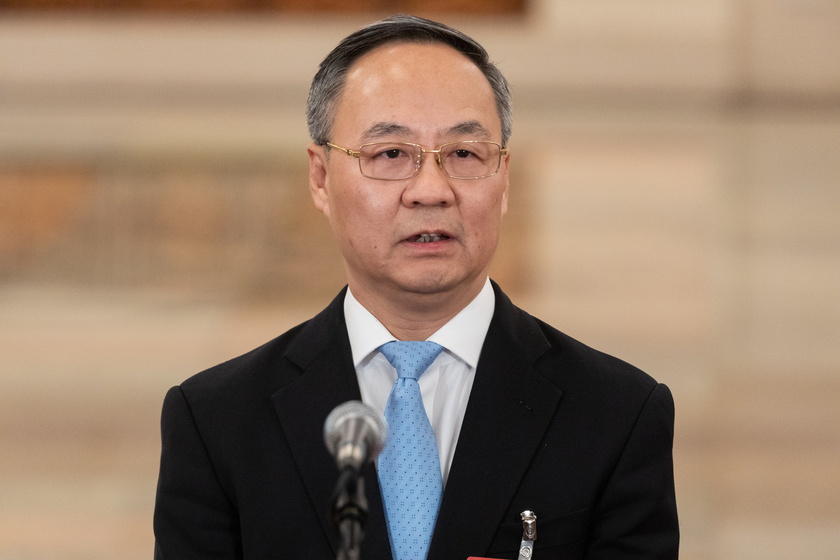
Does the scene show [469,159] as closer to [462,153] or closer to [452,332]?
[462,153]

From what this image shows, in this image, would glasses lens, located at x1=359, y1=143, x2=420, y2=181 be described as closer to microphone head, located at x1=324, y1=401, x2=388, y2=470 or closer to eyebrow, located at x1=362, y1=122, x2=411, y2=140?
eyebrow, located at x1=362, y1=122, x2=411, y2=140

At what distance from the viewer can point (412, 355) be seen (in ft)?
5.87

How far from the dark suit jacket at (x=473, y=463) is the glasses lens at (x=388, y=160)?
28cm

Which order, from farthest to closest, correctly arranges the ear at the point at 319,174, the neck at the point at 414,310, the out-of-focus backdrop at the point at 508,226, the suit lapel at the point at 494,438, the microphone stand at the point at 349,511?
the out-of-focus backdrop at the point at 508,226 < the ear at the point at 319,174 < the neck at the point at 414,310 < the suit lapel at the point at 494,438 < the microphone stand at the point at 349,511

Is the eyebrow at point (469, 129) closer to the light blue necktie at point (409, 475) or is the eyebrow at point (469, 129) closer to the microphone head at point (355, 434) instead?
the light blue necktie at point (409, 475)

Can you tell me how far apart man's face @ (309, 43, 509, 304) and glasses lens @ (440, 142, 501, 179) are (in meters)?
0.01

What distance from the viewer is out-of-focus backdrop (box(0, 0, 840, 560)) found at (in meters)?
3.60

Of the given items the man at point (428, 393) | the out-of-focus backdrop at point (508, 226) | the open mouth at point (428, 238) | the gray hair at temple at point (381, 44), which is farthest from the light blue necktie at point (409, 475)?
the out-of-focus backdrop at point (508, 226)

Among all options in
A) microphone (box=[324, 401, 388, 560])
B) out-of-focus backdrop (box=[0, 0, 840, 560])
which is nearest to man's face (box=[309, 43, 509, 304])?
microphone (box=[324, 401, 388, 560])

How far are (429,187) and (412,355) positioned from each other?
0.26 m

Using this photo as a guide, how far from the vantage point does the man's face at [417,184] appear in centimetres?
175

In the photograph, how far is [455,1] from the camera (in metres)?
9.81

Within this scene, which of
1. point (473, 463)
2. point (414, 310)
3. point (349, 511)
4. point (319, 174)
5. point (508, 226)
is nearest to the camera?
point (349, 511)

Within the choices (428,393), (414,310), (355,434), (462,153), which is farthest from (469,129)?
(355,434)
